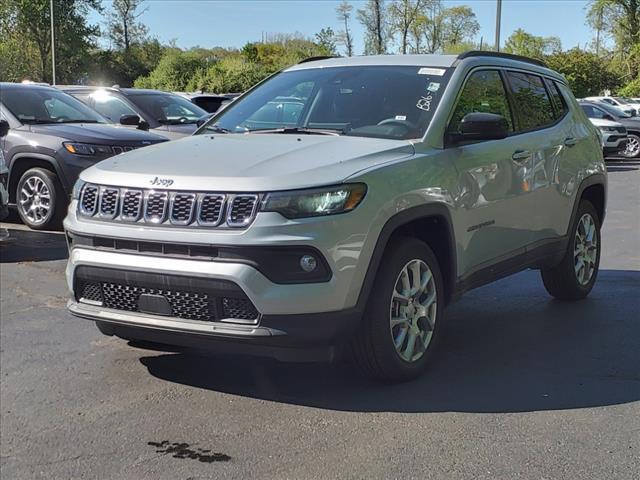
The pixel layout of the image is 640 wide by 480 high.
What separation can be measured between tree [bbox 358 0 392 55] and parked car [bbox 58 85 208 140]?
43144mm

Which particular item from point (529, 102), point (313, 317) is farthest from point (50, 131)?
point (313, 317)

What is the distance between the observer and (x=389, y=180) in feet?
13.4

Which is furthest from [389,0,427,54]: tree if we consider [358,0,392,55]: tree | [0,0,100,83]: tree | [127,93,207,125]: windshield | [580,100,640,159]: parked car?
[127,93,207,125]: windshield

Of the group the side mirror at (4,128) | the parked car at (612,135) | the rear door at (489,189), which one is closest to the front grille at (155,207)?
the rear door at (489,189)

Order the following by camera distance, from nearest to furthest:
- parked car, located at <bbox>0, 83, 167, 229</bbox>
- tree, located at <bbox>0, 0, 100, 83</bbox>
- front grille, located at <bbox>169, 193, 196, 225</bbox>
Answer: front grille, located at <bbox>169, 193, 196, 225</bbox>, parked car, located at <bbox>0, 83, 167, 229</bbox>, tree, located at <bbox>0, 0, 100, 83</bbox>

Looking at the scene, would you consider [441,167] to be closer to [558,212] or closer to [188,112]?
[558,212]

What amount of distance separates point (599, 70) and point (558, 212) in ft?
151

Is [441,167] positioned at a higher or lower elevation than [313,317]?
higher

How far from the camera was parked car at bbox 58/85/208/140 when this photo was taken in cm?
1175

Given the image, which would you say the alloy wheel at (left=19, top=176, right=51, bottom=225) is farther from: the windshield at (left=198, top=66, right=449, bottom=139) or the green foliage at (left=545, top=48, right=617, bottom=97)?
the green foliage at (left=545, top=48, right=617, bottom=97)

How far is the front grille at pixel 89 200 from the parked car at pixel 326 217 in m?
0.01

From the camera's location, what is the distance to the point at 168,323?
12.9 ft

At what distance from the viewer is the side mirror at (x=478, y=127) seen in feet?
15.1

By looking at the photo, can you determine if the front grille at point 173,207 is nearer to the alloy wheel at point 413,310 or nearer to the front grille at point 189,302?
the front grille at point 189,302
